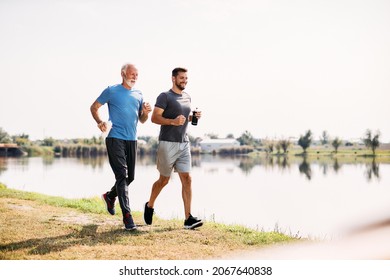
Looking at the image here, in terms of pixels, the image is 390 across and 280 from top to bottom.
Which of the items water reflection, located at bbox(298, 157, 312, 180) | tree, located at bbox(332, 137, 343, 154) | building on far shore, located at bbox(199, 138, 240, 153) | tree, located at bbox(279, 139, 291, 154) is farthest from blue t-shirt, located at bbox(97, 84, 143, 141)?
tree, located at bbox(279, 139, 291, 154)

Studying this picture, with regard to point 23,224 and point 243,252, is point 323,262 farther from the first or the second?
point 23,224

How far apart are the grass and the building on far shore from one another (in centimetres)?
3360

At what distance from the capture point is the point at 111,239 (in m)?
5.00

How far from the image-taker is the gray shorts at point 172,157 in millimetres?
5559

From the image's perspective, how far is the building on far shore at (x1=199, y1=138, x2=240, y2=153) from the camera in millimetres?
41497

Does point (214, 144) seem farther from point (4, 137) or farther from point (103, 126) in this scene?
point (103, 126)

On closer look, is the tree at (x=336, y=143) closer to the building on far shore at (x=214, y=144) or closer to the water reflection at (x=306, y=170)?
the water reflection at (x=306, y=170)

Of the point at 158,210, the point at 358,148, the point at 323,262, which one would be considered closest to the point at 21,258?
the point at 323,262

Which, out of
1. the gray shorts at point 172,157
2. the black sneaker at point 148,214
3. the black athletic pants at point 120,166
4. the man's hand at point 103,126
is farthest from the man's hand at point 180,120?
the black sneaker at point 148,214

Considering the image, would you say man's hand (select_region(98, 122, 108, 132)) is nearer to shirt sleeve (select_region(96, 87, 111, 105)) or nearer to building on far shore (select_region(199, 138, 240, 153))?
shirt sleeve (select_region(96, 87, 111, 105))

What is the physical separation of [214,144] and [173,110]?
4095 centimetres

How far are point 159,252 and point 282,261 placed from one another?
4.57ft

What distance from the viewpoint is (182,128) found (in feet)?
18.4

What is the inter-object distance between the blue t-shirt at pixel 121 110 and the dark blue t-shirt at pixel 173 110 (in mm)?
321
